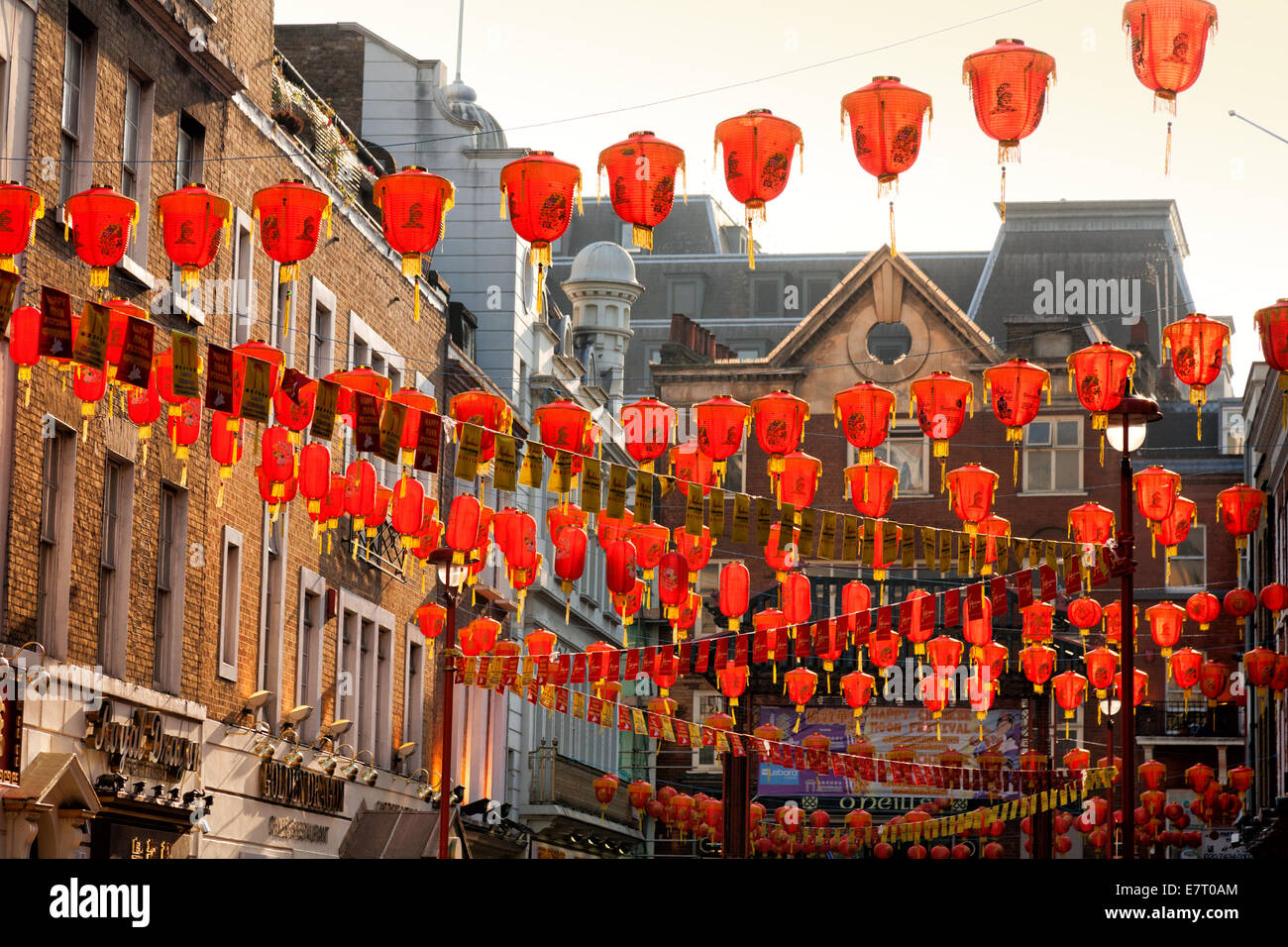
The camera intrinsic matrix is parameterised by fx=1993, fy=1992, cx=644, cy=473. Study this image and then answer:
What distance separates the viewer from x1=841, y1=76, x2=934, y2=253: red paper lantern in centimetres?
1705

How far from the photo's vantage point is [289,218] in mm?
→ 19422

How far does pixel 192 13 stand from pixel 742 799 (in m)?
22.6

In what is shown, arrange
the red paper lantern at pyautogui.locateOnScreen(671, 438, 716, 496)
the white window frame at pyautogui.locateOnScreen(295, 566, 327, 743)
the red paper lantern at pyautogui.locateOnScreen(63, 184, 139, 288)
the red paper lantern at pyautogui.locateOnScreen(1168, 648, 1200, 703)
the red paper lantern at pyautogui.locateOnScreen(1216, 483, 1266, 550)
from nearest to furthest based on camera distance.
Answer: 1. the red paper lantern at pyautogui.locateOnScreen(63, 184, 139, 288)
2. the red paper lantern at pyautogui.locateOnScreen(671, 438, 716, 496)
3. the red paper lantern at pyautogui.locateOnScreen(1216, 483, 1266, 550)
4. the white window frame at pyautogui.locateOnScreen(295, 566, 327, 743)
5. the red paper lantern at pyautogui.locateOnScreen(1168, 648, 1200, 703)

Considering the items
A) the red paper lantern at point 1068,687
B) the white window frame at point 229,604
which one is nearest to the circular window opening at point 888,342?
the red paper lantern at point 1068,687

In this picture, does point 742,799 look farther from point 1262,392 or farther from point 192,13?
point 192,13

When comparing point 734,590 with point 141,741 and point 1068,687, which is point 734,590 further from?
point 141,741

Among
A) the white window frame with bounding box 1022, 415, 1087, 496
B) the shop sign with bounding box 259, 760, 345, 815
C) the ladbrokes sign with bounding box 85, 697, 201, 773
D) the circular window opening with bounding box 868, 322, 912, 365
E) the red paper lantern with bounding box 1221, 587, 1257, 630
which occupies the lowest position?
the shop sign with bounding box 259, 760, 345, 815

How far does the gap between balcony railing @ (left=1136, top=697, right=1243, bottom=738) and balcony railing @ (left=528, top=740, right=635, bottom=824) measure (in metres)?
15.3

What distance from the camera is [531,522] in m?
28.9

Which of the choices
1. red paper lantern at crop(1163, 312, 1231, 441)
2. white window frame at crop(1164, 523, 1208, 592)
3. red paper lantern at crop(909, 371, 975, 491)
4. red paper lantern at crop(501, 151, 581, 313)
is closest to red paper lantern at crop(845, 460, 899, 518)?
red paper lantern at crop(909, 371, 975, 491)

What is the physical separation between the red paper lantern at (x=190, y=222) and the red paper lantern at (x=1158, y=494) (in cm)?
1486

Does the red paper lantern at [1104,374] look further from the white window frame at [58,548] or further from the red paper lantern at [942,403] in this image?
the white window frame at [58,548]

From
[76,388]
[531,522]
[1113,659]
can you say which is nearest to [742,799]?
[1113,659]

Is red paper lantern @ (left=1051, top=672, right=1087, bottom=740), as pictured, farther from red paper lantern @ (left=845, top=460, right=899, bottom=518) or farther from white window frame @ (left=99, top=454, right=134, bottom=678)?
white window frame @ (left=99, top=454, right=134, bottom=678)
